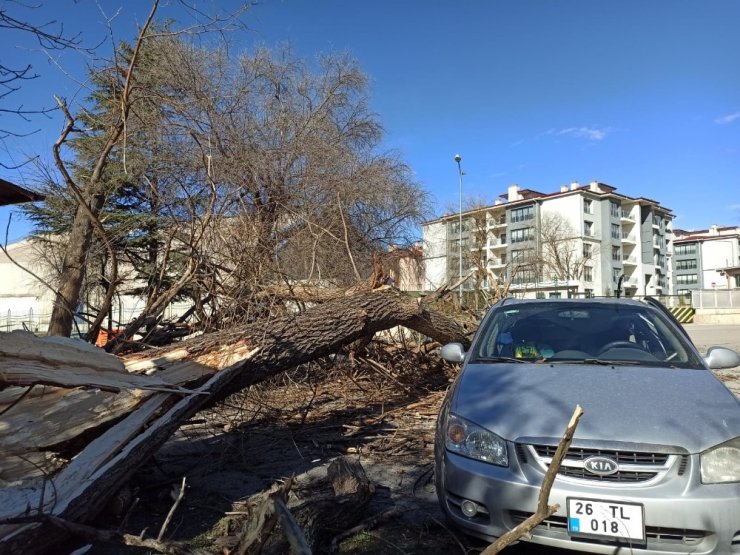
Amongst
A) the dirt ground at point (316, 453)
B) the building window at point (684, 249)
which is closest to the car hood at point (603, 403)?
the dirt ground at point (316, 453)

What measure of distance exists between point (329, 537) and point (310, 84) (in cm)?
1863

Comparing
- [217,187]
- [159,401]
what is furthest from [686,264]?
[159,401]

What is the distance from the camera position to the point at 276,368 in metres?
5.00

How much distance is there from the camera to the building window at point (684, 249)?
3452 inches

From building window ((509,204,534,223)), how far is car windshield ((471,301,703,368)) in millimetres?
66965

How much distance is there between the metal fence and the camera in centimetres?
4303

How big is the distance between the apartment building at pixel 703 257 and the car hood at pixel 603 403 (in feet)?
305

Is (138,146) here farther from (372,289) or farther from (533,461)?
(533,461)

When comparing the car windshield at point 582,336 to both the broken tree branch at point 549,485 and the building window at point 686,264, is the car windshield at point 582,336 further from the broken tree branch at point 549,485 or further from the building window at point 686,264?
the building window at point 686,264

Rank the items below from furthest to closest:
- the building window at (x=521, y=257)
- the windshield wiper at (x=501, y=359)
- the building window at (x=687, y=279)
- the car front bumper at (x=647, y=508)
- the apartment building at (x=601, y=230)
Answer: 1. the building window at (x=687, y=279)
2. the apartment building at (x=601, y=230)
3. the building window at (x=521, y=257)
4. the windshield wiper at (x=501, y=359)
5. the car front bumper at (x=647, y=508)

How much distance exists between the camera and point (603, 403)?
2887 millimetres

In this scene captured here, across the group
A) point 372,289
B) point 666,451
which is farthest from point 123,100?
point 666,451

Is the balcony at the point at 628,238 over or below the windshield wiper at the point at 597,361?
over

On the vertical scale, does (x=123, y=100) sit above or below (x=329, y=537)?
above
